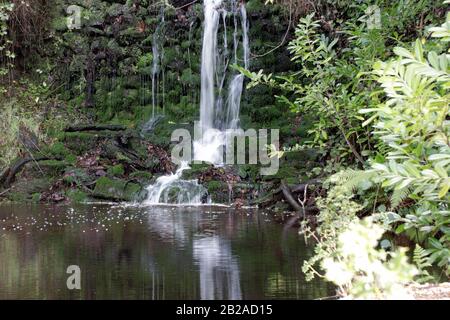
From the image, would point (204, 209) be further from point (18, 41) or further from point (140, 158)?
point (18, 41)

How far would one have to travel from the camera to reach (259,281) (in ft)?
17.3

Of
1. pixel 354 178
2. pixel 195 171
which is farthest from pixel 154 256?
pixel 195 171

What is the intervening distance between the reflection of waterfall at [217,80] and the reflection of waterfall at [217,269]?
6.49 meters

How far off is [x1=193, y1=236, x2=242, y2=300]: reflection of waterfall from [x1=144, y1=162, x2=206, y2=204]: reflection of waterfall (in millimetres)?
3579

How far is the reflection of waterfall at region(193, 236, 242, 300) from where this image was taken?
4945mm

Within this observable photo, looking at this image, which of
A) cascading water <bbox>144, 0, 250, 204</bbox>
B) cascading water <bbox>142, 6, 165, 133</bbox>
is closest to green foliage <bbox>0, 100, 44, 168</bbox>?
cascading water <bbox>142, 6, 165, 133</bbox>

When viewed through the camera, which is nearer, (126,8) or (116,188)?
(116,188)

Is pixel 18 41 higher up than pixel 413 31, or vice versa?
pixel 18 41

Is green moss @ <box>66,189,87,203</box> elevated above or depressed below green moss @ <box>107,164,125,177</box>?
below

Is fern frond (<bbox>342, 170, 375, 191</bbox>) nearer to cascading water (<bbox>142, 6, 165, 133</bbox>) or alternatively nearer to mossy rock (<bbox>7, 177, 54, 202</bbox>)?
mossy rock (<bbox>7, 177, 54, 202</bbox>)

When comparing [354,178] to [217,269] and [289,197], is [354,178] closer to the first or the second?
[217,269]

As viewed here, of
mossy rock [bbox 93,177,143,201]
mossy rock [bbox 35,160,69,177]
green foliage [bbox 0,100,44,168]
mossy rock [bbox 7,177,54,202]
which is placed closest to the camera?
mossy rock [bbox 93,177,143,201]

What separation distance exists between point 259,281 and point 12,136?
940 centimetres
